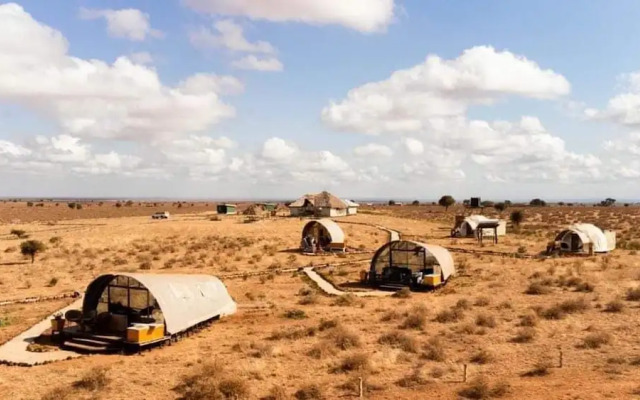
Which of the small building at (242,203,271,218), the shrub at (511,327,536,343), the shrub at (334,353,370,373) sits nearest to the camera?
the shrub at (334,353,370,373)

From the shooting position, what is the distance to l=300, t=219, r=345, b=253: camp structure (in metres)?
52.6

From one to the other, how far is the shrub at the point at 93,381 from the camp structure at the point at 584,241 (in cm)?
4192

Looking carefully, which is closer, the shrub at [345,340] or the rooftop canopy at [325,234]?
the shrub at [345,340]

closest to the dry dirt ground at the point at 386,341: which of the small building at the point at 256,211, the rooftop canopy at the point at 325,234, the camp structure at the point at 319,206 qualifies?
the rooftop canopy at the point at 325,234

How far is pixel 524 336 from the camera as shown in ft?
71.6

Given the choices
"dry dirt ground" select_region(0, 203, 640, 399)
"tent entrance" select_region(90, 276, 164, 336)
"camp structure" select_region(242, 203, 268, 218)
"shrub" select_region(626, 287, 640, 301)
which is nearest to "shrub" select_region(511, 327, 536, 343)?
"dry dirt ground" select_region(0, 203, 640, 399)

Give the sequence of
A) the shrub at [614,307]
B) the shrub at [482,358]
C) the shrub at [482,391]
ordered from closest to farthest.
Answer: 1. the shrub at [482,391]
2. the shrub at [482,358]
3. the shrub at [614,307]

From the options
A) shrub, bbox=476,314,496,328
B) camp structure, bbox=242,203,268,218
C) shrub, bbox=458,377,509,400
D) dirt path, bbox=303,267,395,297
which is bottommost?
shrub, bbox=458,377,509,400

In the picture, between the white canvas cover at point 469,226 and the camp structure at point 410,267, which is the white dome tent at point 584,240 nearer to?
the white canvas cover at point 469,226

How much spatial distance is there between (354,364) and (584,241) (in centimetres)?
3611

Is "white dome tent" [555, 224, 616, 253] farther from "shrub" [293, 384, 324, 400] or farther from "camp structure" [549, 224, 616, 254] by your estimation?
"shrub" [293, 384, 324, 400]

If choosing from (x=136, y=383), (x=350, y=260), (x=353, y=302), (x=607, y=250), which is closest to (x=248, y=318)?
(x=353, y=302)

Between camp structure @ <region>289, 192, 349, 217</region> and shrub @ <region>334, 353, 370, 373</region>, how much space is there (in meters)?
71.5

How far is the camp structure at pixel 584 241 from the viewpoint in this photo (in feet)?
156
